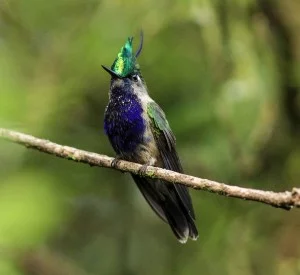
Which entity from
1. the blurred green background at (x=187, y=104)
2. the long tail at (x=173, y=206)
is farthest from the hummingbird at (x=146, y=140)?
the blurred green background at (x=187, y=104)

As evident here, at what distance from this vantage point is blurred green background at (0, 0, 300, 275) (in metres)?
2.38

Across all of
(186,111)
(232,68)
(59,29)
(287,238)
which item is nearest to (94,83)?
(59,29)

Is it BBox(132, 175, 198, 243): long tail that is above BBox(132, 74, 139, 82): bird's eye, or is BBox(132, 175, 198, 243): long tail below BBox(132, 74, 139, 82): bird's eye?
below

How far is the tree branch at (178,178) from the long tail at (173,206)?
180 millimetres

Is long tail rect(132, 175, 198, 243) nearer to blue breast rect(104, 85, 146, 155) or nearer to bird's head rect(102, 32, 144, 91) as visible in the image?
blue breast rect(104, 85, 146, 155)

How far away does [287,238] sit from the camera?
274 cm

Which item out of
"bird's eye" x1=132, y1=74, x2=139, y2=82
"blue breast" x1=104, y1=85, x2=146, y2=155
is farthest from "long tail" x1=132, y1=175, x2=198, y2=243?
"bird's eye" x1=132, y1=74, x2=139, y2=82

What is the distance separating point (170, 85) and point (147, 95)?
12.8 inches

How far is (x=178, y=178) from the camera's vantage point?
5.05ft

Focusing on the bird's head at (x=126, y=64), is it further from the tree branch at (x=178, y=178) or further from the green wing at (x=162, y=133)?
the green wing at (x=162, y=133)

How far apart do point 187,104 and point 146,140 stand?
279 millimetres

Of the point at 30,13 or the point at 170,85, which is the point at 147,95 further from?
the point at 30,13

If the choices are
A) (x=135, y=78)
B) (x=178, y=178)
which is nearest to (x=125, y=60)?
(x=135, y=78)

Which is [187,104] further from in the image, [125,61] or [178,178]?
[178,178]
